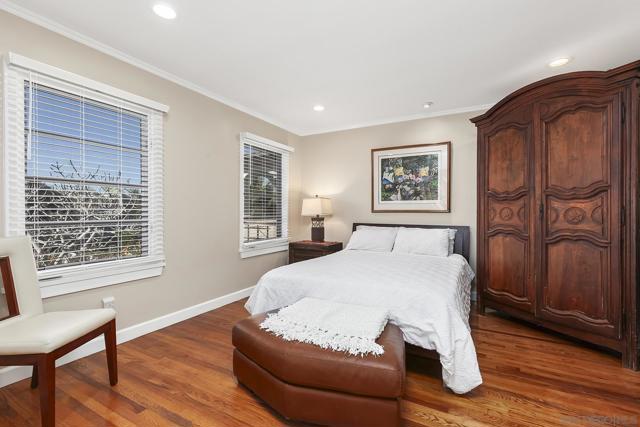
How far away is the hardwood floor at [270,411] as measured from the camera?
1653 millimetres

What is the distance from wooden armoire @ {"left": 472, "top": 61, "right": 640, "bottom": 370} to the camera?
86.7 inches

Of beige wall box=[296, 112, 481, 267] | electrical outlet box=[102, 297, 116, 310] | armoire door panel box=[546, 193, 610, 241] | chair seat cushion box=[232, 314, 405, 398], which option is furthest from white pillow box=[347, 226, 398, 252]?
electrical outlet box=[102, 297, 116, 310]

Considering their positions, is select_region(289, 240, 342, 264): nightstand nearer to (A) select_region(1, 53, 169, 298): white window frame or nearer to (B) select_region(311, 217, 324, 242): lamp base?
(B) select_region(311, 217, 324, 242): lamp base

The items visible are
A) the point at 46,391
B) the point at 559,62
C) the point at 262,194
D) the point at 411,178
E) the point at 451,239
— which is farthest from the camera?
the point at 262,194

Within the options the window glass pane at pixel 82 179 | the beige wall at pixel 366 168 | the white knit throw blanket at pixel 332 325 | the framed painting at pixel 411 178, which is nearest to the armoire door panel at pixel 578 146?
the beige wall at pixel 366 168

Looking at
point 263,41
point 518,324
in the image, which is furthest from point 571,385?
point 263,41

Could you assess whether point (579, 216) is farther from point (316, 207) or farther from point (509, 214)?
point (316, 207)

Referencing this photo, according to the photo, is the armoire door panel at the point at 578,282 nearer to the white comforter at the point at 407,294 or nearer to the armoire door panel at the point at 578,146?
the armoire door panel at the point at 578,146

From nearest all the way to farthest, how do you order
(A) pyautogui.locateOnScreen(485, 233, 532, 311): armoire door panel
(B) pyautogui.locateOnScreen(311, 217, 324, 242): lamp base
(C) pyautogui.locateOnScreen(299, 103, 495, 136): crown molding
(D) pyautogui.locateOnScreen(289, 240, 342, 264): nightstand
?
1. (A) pyautogui.locateOnScreen(485, 233, 532, 311): armoire door panel
2. (C) pyautogui.locateOnScreen(299, 103, 495, 136): crown molding
3. (D) pyautogui.locateOnScreen(289, 240, 342, 264): nightstand
4. (B) pyautogui.locateOnScreen(311, 217, 324, 242): lamp base

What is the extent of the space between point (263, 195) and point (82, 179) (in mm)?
2195

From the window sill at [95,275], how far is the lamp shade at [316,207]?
6.99 feet

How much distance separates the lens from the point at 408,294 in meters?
2.12

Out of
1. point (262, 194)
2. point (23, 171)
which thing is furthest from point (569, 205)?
point (23, 171)

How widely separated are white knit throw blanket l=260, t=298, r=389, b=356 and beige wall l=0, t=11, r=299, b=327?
1.52 meters
